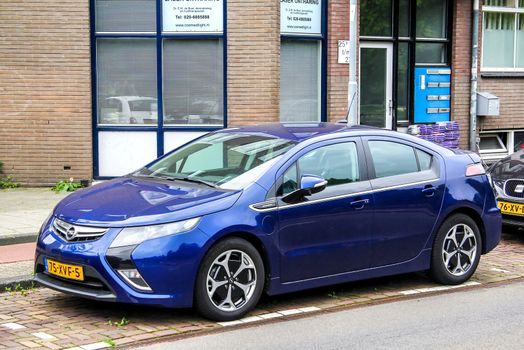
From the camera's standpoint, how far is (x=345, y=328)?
245 inches

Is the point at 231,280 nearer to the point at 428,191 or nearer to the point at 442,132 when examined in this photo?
the point at 428,191

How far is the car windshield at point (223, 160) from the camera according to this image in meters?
6.71

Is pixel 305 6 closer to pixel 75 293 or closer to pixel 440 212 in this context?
pixel 440 212

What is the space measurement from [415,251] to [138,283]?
2794mm

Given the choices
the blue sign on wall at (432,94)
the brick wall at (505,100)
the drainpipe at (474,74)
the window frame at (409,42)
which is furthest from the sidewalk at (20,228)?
the brick wall at (505,100)

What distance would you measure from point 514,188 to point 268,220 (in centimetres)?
465

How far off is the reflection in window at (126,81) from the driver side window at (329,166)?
22.9ft

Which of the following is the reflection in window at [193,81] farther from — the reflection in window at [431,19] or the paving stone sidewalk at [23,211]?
the reflection in window at [431,19]

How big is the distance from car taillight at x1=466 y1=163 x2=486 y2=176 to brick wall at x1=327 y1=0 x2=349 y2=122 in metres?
6.57

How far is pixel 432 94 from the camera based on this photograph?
16188 mm

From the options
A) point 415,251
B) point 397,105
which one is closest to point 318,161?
point 415,251

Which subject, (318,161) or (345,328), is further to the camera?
(318,161)

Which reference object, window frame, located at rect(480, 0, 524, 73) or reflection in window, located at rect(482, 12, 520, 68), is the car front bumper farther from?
reflection in window, located at rect(482, 12, 520, 68)

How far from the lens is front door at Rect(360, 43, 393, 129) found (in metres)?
15.5
